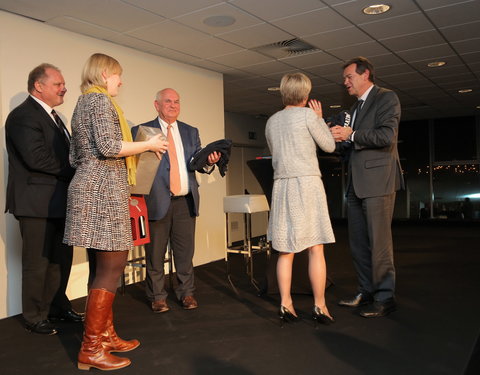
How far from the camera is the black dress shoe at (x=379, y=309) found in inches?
115

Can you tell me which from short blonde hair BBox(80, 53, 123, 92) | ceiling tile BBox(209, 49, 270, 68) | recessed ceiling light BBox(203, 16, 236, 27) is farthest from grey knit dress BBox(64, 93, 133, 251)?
ceiling tile BBox(209, 49, 270, 68)

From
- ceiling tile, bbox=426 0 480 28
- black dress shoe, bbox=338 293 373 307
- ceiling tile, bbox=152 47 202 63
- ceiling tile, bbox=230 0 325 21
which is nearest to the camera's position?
black dress shoe, bbox=338 293 373 307

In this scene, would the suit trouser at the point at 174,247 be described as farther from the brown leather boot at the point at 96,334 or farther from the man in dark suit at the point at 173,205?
the brown leather boot at the point at 96,334

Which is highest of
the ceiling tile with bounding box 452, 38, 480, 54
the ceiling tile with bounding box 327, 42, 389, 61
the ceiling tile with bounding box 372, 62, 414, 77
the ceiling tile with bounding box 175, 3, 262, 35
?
the ceiling tile with bounding box 452, 38, 480, 54

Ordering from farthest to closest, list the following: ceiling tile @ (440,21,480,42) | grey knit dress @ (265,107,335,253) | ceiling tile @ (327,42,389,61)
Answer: ceiling tile @ (327,42,389,61), ceiling tile @ (440,21,480,42), grey knit dress @ (265,107,335,253)

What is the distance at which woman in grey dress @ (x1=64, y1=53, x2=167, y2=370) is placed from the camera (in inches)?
82.1

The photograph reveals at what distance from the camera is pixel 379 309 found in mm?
2949

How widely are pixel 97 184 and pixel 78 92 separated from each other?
7.31 ft

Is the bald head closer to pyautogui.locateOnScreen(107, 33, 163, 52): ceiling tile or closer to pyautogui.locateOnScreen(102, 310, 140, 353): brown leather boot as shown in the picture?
pyautogui.locateOnScreen(107, 33, 163, 52): ceiling tile

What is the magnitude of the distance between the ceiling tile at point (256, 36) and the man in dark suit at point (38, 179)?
6.50 ft

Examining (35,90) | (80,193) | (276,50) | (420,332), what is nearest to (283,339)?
(420,332)

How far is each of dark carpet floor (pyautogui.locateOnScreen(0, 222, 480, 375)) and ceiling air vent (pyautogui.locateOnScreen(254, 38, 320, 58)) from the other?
2.59m

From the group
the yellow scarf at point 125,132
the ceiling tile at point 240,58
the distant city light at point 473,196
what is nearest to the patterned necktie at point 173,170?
the yellow scarf at point 125,132

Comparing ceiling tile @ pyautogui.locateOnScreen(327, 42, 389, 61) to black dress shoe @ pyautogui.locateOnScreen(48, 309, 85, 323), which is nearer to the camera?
black dress shoe @ pyautogui.locateOnScreen(48, 309, 85, 323)
